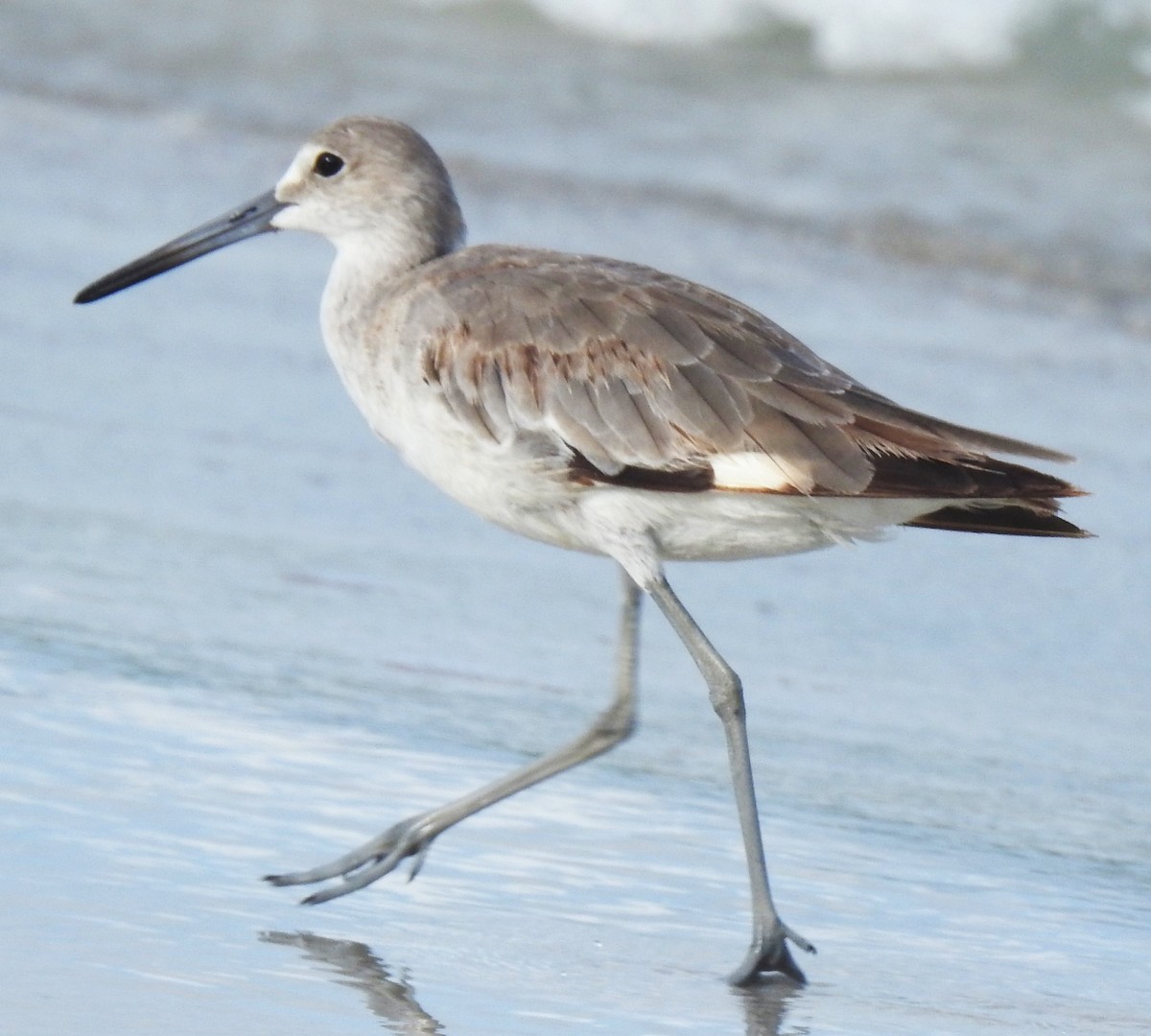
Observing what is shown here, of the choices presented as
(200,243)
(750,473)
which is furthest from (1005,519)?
(200,243)

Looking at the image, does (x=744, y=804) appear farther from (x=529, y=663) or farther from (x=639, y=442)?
(x=529, y=663)

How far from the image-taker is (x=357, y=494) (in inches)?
244

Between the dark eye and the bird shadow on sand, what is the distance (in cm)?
176

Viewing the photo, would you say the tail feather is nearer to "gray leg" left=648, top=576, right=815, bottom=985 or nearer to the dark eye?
"gray leg" left=648, top=576, right=815, bottom=985

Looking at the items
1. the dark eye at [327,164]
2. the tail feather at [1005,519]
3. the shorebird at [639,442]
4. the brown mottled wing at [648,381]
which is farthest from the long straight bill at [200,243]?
the tail feather at [1005,519]

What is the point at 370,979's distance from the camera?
3.37 m

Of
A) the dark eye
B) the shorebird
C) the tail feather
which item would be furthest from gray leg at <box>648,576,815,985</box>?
the dark eye

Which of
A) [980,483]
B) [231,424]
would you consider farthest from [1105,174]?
[980,483]

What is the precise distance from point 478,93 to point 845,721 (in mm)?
7869

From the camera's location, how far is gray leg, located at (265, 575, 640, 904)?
3771 millimetres

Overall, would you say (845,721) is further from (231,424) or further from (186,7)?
(186,7)

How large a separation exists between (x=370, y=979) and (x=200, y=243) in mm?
2081

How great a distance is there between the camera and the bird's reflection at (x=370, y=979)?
126 inches

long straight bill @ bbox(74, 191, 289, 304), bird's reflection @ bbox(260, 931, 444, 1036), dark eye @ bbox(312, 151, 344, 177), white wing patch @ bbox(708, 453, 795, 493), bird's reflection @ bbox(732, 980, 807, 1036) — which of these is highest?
dark eye @ bbox(312, 151, 344, 177)
